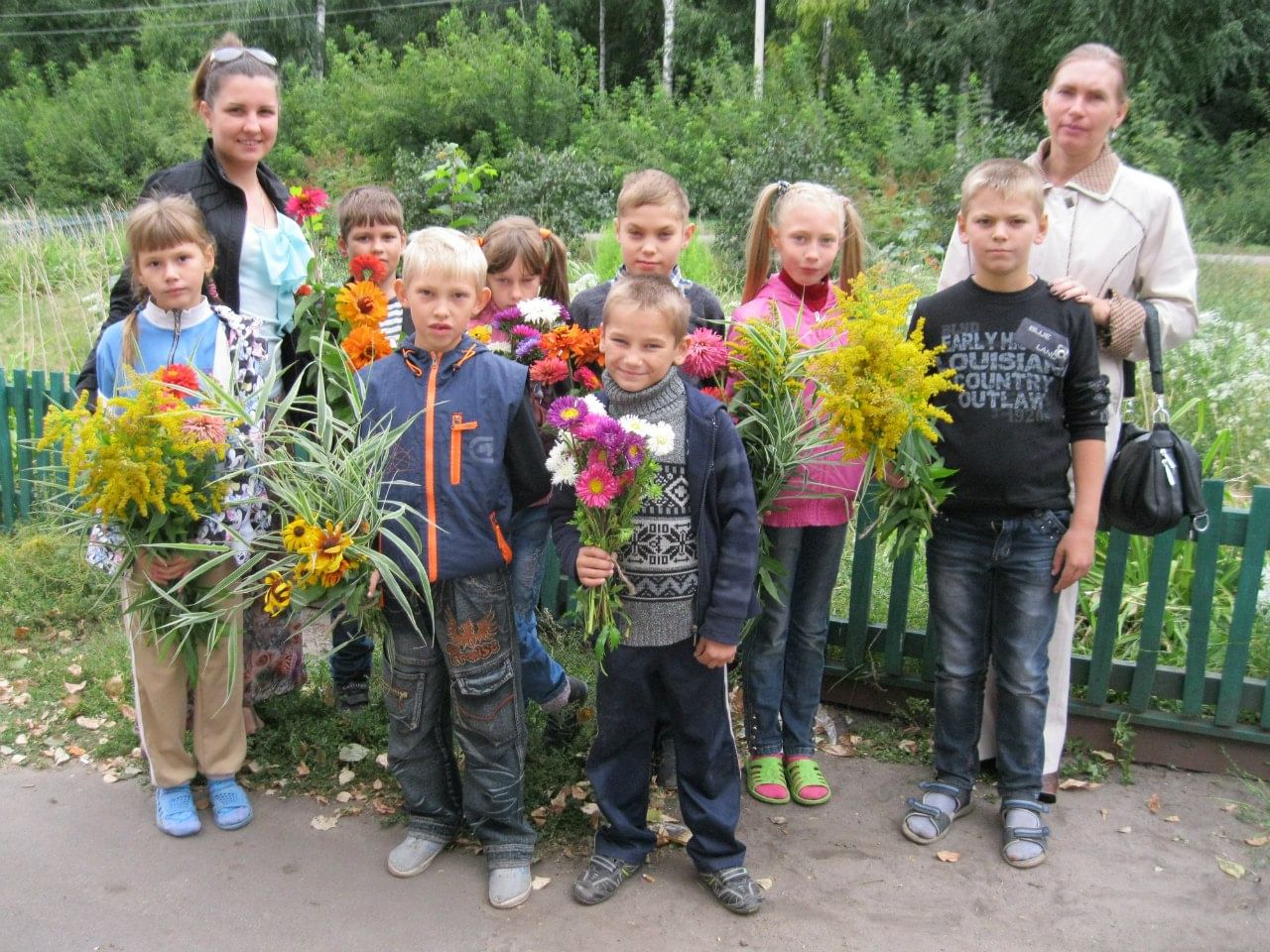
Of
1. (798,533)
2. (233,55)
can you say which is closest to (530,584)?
(798,533)

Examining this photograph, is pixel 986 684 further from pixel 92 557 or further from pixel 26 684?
pixel 26 684

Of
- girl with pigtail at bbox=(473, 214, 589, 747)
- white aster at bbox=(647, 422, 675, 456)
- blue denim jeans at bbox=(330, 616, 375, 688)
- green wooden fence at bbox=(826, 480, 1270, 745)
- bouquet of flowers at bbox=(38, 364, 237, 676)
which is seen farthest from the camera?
blue denim jeans at bbox=(330, 616, 375, 688)

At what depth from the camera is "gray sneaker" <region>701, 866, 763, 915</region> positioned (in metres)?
3.08

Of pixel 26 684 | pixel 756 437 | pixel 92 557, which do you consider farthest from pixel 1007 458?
pixel 26 684

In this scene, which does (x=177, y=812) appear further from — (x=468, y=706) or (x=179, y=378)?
(x=179, y=378)

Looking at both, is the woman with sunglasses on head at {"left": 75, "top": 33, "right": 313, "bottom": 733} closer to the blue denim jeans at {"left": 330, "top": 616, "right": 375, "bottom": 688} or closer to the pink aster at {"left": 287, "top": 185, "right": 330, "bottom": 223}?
the pink aster at {"left": 287, "top": 185, "right": 330, "bottom": 223}

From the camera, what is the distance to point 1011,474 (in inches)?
127

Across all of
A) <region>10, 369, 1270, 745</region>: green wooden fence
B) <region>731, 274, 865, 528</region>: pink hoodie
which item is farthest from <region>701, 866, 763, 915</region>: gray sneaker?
<region>10, 369, 1270, 745</region>: green wooden fence

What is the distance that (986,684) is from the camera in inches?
148

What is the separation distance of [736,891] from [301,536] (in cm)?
164

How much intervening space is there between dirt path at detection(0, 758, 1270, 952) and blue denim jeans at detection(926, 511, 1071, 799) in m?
0.31

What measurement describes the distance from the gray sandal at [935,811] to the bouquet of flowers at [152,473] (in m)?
2.32

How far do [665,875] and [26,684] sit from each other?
10.3ft

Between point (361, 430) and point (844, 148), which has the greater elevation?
point (844, 148)
